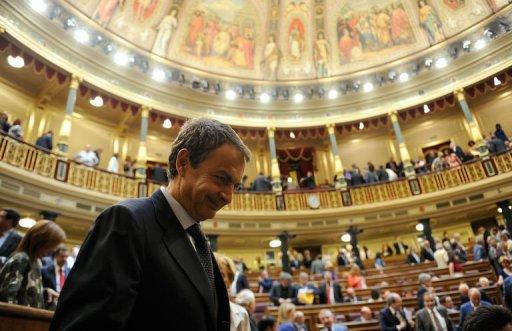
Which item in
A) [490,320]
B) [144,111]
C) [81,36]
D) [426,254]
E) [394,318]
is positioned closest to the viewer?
[490,320]

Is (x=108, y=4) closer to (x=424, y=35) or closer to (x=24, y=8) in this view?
(x=24, y=8)

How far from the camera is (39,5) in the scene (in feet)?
39.4

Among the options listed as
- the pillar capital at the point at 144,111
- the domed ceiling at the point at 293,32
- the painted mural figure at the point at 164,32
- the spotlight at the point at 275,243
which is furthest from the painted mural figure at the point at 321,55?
the pillar capital at the point at 144,111

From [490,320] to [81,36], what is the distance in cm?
1438

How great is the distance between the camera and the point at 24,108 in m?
12.9

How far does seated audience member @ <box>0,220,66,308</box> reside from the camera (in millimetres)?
2486

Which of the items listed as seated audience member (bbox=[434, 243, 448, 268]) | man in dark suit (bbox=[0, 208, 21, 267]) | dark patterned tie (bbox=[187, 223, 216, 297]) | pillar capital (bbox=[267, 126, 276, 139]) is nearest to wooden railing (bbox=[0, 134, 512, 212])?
pillar capital (bbox=[267, 126, 276, 139])

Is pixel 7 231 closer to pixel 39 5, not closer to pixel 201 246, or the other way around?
pixel 201 246

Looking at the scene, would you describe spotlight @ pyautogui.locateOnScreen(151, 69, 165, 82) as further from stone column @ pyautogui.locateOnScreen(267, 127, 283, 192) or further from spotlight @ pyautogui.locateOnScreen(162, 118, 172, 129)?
stone column @ pyautogui.locateOnScreen(267, 127, 283, 192)

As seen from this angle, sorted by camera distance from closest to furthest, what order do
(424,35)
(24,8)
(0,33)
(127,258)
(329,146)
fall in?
1. (127,258)
2. (0,33)
3. (24,8)
4. (424,35)
5. (329,146)

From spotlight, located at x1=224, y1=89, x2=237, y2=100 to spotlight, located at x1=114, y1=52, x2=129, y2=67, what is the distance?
4492mm

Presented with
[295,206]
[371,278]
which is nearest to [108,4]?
[295,206]

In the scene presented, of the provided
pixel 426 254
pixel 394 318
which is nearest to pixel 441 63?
pixel 426 254

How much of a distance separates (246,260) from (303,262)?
2821 millimetres
